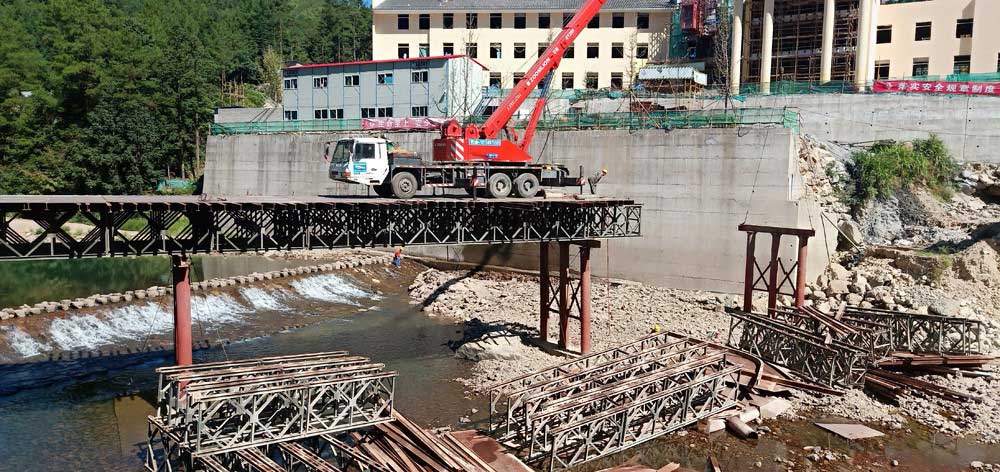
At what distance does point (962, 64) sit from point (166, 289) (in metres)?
47.3

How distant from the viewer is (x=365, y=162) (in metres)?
23.0

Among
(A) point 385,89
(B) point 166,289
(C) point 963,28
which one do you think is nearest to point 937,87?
(C) point 963,28

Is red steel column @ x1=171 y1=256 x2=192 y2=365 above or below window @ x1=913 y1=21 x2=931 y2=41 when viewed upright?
below

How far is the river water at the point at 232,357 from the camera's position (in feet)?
52.7

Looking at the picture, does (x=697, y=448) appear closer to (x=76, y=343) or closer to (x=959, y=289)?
(x=959, y=289)

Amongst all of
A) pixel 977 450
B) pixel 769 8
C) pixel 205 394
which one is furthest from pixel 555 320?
pixel 769 8

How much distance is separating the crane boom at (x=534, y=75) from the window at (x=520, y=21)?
31.0 meters

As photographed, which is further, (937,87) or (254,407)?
(937,87)

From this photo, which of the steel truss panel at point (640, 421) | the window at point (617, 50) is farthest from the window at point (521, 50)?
the steel truss panel at point (640, 421)

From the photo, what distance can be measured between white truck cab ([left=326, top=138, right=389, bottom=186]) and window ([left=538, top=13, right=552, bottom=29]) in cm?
3761

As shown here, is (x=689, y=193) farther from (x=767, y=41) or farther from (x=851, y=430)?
(x=767, y=41)

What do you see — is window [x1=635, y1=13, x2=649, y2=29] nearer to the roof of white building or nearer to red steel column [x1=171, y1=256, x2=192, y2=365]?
the roof of white building

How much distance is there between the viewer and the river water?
633 inches

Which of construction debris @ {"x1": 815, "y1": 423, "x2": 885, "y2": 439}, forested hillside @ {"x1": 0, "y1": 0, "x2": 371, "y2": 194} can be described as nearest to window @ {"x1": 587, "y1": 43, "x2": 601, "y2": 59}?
forested hillside @ {"x1": 0, "y1": 0, "x2": 371, "y2": 194}
